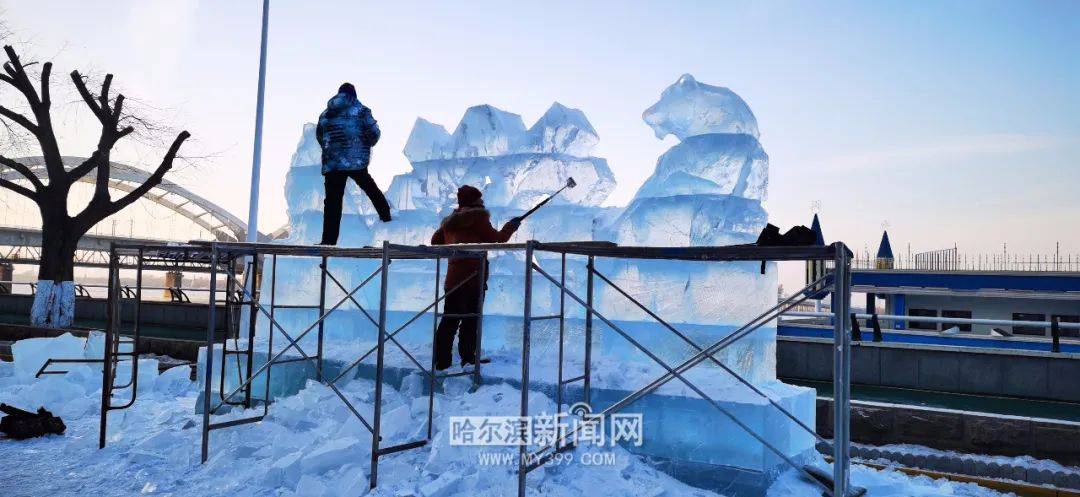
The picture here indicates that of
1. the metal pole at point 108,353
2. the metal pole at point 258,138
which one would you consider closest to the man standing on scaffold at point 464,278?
the metal pole at point 108,353

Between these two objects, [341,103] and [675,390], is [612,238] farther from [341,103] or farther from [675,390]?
[341,103]

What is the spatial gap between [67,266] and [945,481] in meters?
18.6

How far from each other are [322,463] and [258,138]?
1190 cm

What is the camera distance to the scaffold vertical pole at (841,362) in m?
4.77

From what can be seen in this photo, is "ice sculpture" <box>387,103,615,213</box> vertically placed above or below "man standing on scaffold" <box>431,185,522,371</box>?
above

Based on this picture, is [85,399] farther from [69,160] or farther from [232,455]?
[69,160]

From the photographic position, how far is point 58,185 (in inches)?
704

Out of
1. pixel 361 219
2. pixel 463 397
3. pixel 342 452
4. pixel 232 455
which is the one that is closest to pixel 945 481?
pixel 463 397

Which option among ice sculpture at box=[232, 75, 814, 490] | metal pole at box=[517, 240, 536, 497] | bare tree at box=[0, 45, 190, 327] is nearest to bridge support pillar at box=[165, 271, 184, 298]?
bare tree at box=[0, 45, 190, 327]

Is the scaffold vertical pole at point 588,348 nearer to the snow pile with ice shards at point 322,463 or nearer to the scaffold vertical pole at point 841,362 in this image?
the snow pile with ice shards at point 322,463

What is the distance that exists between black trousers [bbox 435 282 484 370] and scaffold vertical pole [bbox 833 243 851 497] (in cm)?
387

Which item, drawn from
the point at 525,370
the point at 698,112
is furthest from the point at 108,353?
the point at 698,112

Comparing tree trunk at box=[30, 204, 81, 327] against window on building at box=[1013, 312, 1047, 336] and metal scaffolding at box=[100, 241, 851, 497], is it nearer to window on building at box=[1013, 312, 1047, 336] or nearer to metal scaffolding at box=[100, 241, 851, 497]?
metal scaffolding at box=[100, 241, 851, 497]

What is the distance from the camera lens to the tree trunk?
56.7 feet
